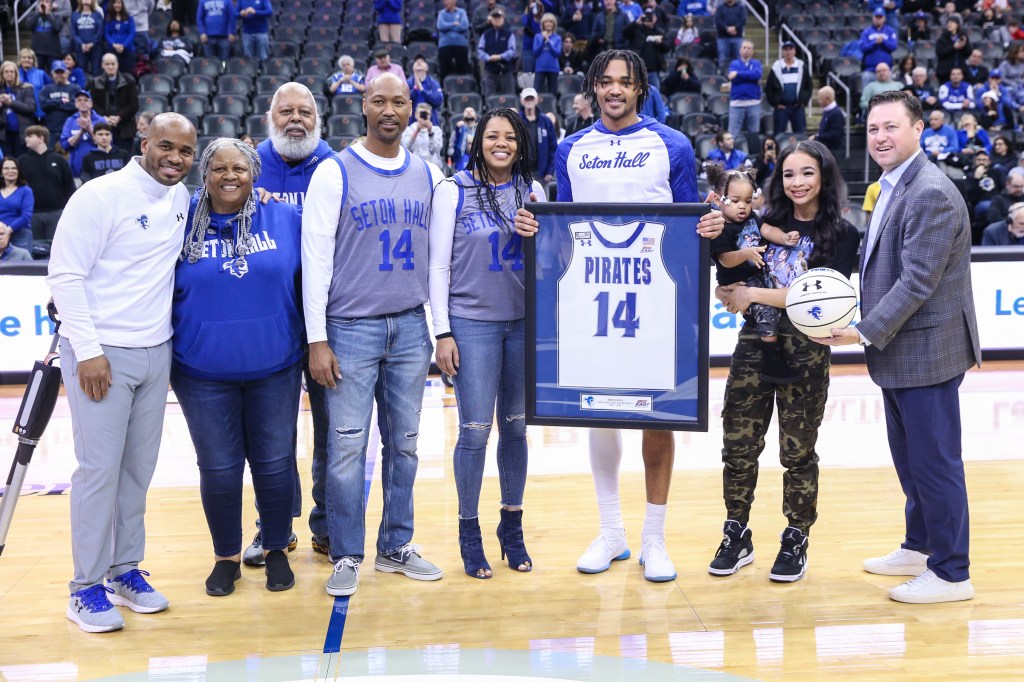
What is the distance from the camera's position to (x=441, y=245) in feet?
12.9

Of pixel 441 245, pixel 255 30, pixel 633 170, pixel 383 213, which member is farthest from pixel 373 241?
pixel 255 30

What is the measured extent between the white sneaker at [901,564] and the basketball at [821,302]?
1066 millimetres

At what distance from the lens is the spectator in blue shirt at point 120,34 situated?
12.4 metres

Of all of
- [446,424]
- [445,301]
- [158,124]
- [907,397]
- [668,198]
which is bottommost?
[446,424]

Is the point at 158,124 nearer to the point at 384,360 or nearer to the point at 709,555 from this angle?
the point at 384,360

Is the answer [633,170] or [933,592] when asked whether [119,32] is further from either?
[933,592]

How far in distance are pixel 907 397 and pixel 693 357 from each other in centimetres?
77

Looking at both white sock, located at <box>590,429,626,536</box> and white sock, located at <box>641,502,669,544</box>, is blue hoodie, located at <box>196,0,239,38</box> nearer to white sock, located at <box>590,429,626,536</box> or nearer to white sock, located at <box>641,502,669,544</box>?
white sock, located at <box>590,429,626,536</box>

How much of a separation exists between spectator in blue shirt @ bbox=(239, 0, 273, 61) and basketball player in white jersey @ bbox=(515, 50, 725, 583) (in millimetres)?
9815

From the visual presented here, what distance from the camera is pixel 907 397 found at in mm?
3805

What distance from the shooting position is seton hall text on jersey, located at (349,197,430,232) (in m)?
3.83

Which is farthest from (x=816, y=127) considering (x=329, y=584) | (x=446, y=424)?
(x=329, y=584)

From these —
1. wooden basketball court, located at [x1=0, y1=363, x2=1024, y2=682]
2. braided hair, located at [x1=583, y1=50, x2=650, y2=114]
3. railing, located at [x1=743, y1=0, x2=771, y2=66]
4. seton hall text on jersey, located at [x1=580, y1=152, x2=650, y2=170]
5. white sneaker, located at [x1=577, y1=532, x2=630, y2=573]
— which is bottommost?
wooden basketball court, located at [x1=0, y1=363, x2=1024, y2=682]

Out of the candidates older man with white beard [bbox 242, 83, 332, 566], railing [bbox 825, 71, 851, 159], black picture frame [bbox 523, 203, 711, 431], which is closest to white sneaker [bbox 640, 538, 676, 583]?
black picture frame [bbox 523, 203, 711, 431]
